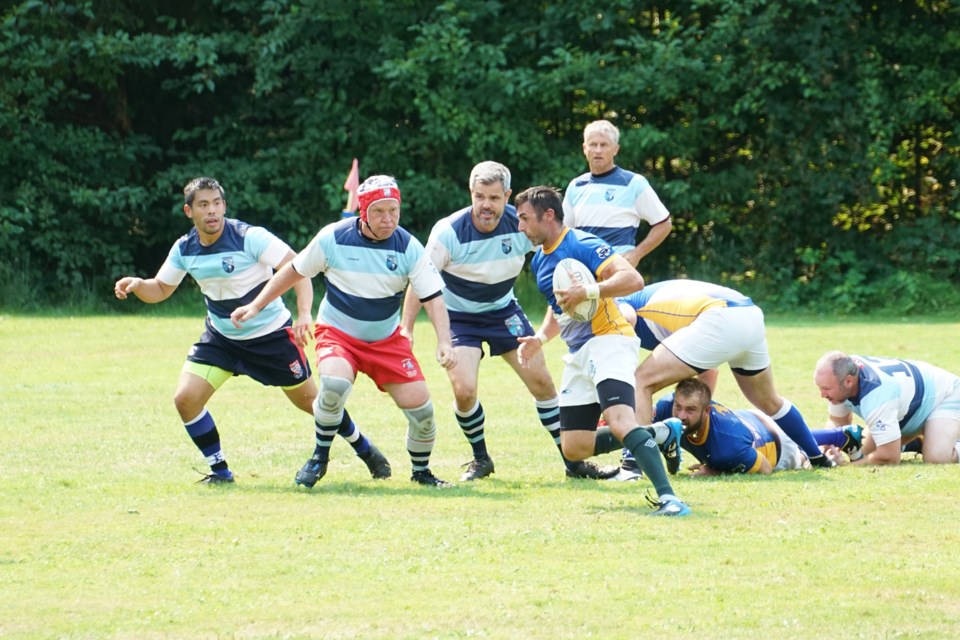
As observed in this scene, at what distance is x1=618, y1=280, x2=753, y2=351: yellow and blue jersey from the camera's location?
27.8 feet

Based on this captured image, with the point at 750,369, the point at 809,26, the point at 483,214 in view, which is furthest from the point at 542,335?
the point at 809,26

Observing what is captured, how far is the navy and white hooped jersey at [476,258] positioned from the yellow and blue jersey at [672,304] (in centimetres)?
72

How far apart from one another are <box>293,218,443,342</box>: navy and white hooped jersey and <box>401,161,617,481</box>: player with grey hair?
0.26m

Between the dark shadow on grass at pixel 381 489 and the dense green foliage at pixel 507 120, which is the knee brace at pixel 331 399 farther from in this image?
the dense green foliage at pixel 507 120

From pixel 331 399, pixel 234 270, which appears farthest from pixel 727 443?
pixel 234 270

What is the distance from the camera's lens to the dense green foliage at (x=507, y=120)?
68.2ft

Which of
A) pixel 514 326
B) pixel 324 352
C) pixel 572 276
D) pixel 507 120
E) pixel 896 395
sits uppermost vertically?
pixel 507 120

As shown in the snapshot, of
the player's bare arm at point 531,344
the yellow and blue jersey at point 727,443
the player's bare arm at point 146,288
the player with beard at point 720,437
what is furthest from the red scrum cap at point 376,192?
the yellow and blue jersey at point 727,443

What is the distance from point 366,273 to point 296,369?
0.89 m

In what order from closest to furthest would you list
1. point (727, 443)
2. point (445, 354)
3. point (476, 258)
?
1. point (445, 354)
2. point (727, 443)
3. point (476, 258)

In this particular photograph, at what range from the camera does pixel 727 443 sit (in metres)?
8.22

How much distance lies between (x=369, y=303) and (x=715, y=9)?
48.6ft

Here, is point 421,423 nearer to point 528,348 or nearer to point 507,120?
point 528,348

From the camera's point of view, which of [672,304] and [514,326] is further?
[514,326]
